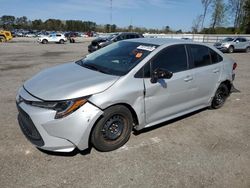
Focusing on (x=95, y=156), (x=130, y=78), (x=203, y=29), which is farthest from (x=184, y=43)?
(x=203, y=29)

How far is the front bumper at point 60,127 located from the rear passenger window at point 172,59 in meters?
1.39

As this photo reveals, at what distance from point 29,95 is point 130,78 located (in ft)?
4.67

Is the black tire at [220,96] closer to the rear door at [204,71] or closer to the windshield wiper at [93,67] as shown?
the rear door at [204,71]

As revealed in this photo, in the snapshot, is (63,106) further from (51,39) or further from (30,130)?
(51,39)

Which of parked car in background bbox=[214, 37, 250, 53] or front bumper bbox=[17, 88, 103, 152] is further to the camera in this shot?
parked car in background bbox=[214, 37, 250, 53]

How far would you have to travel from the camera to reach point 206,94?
16.3 feet

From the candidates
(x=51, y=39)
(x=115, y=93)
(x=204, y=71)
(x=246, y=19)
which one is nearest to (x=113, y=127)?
(x=115, y=93)

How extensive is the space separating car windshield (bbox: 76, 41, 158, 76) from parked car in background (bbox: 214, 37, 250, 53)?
19881 mm

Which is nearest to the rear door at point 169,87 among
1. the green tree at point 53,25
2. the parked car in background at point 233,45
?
the parked car in background at point 233,45

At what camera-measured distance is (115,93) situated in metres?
3.38

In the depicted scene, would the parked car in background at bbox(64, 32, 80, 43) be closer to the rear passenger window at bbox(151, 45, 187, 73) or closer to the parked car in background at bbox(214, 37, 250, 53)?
the parked car in background at bbox(214, 37, 250, 53)

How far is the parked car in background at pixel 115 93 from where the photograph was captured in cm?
311

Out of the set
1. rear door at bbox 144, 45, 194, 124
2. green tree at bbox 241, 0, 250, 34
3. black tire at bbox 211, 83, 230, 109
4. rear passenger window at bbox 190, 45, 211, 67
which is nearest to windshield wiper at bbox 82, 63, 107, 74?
rear door at bbox 144, 45, 194, 124

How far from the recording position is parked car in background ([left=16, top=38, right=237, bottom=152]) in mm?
3109
